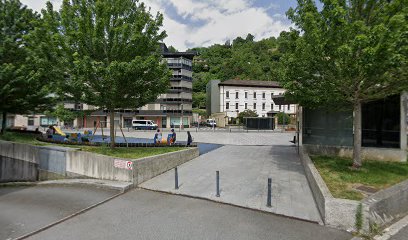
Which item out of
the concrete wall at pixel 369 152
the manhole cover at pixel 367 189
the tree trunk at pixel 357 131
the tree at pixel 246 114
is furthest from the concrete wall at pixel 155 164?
the tree at pixel 246 114

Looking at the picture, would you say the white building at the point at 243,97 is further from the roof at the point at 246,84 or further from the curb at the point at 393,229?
the curb at the point at 393,229

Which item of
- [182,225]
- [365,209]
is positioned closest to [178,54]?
[182,225]

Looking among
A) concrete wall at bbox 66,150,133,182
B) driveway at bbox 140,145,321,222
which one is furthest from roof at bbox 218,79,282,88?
concrete wall at bbox 66,150,133,182

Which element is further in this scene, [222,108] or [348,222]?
[222,108]

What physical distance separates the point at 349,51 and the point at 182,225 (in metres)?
7.55

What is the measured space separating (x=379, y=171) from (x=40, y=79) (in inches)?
838

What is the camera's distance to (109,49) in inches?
505

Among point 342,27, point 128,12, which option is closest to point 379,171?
point 342,27

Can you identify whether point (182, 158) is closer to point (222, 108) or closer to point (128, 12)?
point (128, 12)

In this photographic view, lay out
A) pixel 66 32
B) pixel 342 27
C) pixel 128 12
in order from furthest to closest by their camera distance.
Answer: pixel 128 12
pixel 66 32
pixel 342 27

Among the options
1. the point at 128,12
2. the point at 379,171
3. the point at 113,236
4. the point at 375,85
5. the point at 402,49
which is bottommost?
the point at 113,236

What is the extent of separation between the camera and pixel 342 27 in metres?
8.66

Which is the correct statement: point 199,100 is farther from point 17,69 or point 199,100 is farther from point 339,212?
point 339,212

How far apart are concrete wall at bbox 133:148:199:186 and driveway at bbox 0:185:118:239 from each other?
1.39 m
